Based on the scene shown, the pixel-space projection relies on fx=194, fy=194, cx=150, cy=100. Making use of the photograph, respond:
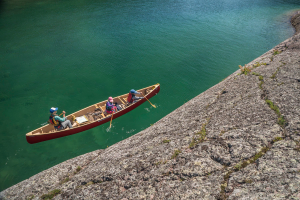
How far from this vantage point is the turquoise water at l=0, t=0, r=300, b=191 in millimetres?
16906

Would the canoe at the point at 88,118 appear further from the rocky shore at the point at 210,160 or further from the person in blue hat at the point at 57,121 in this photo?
the rocky shore at the point at 210,160

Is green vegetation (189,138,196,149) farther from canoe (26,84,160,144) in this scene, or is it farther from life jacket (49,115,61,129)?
life jacket (49,115,61,129)

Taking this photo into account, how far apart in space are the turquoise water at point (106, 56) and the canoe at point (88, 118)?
0.56 meters

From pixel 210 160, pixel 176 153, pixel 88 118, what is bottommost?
pixel 88 118

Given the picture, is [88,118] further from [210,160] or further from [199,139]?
[210,160]

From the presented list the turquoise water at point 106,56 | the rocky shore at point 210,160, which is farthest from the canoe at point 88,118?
the rocky shore at point 210,160

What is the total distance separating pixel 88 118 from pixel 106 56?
13.3 metres

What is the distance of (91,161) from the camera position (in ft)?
33.7

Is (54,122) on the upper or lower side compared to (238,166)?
lower

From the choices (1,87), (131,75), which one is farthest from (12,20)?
(131,75)

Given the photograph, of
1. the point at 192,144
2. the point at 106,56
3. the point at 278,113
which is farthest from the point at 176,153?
the point at 106,56

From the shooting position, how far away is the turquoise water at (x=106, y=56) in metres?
16.9

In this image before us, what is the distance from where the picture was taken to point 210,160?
699cm

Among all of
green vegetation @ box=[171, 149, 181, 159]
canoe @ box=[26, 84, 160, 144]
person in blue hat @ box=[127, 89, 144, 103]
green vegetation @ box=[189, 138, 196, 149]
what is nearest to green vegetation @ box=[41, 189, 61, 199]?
green vegetation @ box=[171, 149, 181, 159]
